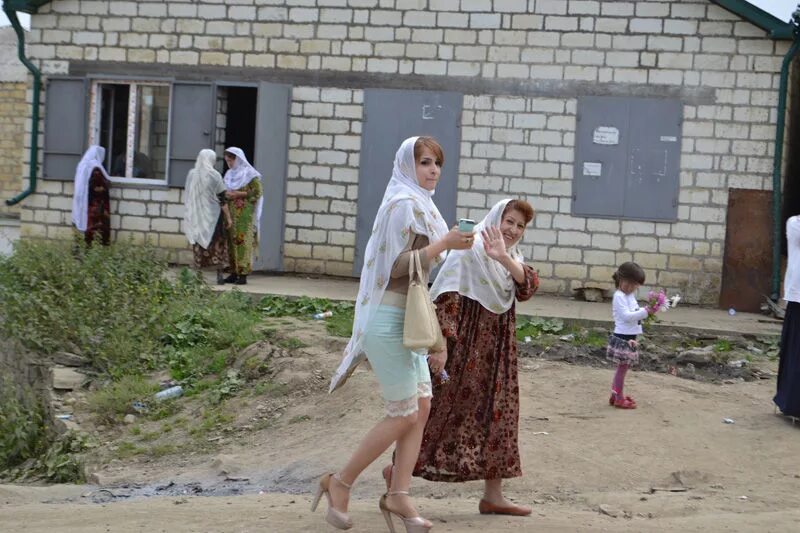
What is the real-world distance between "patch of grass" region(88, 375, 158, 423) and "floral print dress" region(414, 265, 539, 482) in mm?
4352

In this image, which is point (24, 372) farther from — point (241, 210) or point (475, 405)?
point (475, 405)

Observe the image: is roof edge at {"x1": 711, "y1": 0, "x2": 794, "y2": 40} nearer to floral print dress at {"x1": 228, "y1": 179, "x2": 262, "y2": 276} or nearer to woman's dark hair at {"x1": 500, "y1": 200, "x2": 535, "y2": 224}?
floral print dress at {"x1": 228, "y1": 179, "x2": 262, "y2": 276}

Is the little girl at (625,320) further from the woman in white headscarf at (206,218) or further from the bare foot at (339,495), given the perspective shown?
the woman in white headscarf at (206,218)

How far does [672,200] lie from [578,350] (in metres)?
3.37

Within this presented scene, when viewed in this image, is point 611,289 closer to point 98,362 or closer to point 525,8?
point 525,8

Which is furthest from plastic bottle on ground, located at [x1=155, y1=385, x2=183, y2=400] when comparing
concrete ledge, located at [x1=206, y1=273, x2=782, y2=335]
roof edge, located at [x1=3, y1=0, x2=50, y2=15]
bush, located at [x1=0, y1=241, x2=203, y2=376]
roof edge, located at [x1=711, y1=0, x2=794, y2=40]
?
roof edge, located at [x1=711, y1=0, x2=794, y2=40]

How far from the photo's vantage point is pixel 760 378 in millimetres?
9617

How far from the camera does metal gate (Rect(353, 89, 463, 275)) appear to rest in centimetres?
1342

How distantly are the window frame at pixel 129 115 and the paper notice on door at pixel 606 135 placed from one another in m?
5.06

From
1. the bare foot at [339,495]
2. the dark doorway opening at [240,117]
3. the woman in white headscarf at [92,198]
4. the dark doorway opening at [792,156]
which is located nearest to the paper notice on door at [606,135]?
the dark doorway opening at [792,156]

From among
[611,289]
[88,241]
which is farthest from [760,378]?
[88,241]

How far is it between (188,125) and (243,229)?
6.61ft

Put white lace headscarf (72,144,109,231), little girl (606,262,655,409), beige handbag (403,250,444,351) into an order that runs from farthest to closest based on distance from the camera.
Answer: white lace headscarf (72,144,109,231) < little girl (606,262,655,409) < beige handbag (403,250,444,351)

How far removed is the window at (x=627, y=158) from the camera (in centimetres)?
1298
